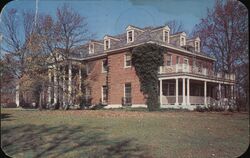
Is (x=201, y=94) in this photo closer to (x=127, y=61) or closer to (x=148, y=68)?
(x=127, y=61)

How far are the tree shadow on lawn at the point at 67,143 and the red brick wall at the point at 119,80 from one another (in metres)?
1.63

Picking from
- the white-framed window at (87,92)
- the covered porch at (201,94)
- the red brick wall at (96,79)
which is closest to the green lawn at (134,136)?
the covered porch at (201,94)

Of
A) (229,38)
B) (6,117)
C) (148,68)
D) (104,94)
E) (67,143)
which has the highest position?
(148,68)

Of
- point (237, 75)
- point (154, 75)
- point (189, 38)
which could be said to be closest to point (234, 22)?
point (237, 75)

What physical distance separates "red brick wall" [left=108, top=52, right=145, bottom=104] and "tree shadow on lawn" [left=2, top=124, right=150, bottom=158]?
5.35ft

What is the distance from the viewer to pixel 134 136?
556cm

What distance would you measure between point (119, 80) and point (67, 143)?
399cm

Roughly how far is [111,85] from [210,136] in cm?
383

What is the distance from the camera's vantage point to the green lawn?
4.55 meters

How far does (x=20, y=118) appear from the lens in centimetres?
820

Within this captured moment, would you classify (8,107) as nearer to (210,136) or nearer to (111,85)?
(111,85)

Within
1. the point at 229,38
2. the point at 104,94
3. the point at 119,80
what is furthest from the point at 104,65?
the point at 229,38

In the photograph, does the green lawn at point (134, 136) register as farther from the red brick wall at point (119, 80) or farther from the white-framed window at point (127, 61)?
the white-framed window at point (127, 61)

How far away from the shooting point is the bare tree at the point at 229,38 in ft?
12.8
